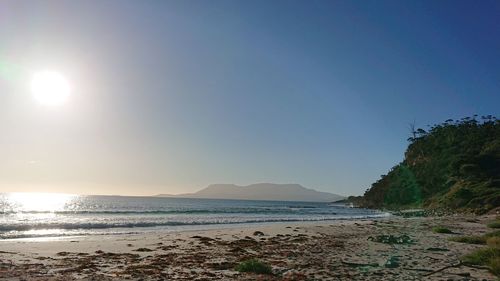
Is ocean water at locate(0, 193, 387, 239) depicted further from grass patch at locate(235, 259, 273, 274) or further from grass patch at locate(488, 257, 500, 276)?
grass patch at locate(488, 257, 500, 276)

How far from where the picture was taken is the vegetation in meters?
66.9

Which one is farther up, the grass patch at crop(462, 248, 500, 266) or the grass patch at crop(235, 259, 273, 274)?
the grass patch at crop(462, 248, 500, 266)

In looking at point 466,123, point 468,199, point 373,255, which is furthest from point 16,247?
point 466,123

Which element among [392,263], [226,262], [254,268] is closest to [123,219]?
[226,262]

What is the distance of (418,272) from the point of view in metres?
12.4

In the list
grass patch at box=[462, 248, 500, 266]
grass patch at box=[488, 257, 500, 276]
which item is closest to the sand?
A: grass patch at box=[488, 257, 500, 276]

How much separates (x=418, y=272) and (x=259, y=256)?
6.56 metres

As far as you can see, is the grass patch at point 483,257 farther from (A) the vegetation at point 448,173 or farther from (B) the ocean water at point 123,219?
(A) the vegetation at point 448,173

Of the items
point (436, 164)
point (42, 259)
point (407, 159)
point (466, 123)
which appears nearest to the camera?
point (42, 259)

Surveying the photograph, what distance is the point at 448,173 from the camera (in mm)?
92688

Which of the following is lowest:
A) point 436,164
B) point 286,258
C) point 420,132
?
point 286,258

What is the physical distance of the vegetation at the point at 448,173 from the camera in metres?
66.9

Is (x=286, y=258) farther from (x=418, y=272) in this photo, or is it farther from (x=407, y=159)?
(x=407, y=159)

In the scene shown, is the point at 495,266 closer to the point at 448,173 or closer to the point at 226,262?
the point at 226,262
